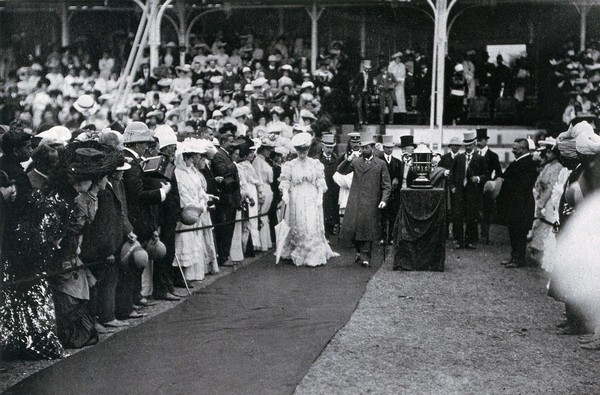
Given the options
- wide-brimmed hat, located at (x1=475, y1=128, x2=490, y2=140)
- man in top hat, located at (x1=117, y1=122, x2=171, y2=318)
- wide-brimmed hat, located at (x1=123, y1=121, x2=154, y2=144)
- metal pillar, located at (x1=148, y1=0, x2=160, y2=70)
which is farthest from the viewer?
metal pillar, located at (x1=148, y1=0, x2=160, y2=70)

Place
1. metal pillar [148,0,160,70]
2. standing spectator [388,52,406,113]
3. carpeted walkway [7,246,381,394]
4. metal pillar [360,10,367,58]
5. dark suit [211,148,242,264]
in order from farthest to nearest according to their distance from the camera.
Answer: metal pillar [360,10,367,58] < standing spectator [388,52,406,113] < metal pillar [148,0,160,70] < dark suit [211,148,242,264] < carpeted walkway [7,246,381,394]

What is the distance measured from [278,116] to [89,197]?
478 inches

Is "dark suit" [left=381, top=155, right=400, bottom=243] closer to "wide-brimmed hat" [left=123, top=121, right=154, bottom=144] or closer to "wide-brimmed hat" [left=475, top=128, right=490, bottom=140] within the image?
"wide-brimmed hat" [left=475, top=128, right=490, bottom=140]

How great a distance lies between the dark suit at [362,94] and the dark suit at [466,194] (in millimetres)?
7614

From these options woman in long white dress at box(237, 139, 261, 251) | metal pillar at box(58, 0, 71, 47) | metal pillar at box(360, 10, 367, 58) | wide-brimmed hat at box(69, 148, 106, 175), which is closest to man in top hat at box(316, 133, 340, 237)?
woman in long white dress at box(237, 139, 261, 251)

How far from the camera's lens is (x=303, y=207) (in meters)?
13.1

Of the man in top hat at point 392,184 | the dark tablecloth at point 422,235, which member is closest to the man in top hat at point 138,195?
the dark tablecloth at point 422,235

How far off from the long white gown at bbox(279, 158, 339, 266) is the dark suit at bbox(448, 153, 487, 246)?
3.03m

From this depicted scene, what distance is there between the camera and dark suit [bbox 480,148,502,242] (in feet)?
51.2

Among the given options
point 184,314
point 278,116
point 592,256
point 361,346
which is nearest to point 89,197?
point 184,314

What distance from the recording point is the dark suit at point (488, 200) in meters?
15.6

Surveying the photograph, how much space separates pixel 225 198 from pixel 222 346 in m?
5.09

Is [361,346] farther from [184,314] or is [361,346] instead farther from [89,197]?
[89,197]

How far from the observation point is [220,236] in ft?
41.5
